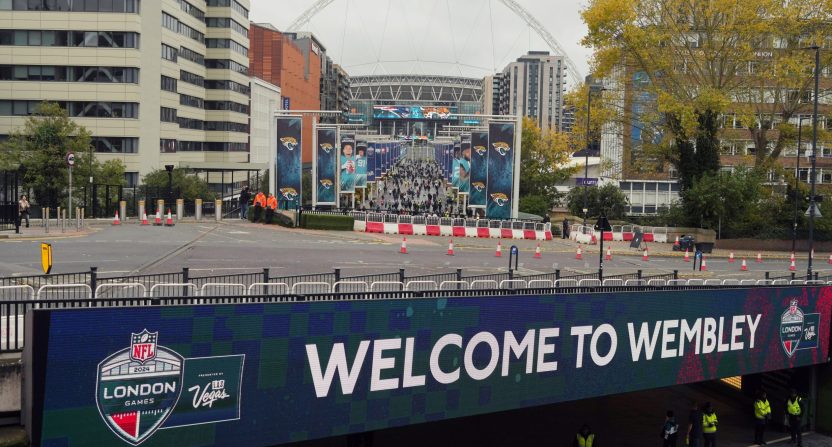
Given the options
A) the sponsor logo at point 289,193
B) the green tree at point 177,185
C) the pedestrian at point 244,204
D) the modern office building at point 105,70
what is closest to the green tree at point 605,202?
the sponsor logo at point 289,193

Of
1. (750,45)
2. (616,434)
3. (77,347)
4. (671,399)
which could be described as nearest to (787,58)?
(750,45)

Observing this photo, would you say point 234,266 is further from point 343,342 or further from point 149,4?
point 149,4

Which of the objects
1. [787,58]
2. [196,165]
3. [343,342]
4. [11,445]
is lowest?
[11,445]

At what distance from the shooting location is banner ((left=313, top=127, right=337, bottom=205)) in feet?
181

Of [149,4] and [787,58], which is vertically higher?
[149,4]

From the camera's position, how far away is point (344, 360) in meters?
15.9

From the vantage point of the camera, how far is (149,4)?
6625cm

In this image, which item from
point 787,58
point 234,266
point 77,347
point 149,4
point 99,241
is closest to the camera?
point 77,347

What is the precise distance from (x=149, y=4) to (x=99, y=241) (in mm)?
38970

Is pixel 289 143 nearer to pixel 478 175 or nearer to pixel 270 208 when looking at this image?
pixel 270 208

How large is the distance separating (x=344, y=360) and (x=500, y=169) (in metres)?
38.8

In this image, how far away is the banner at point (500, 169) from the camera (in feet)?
175

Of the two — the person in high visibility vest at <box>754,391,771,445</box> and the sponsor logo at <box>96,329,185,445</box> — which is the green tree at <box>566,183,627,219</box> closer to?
the person in high visibility vest at <box>754,391,771,445</box>

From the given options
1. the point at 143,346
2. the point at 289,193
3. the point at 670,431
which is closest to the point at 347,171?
the point at 289,193
